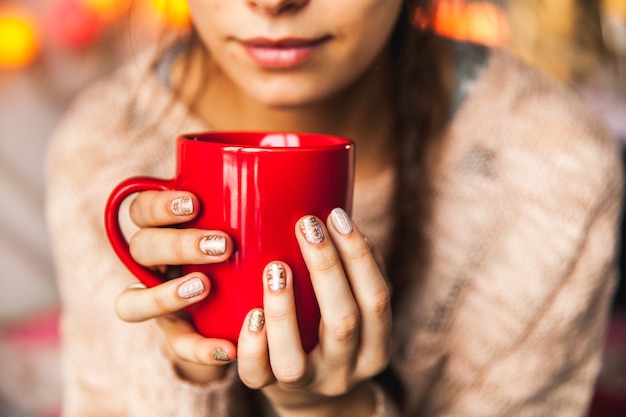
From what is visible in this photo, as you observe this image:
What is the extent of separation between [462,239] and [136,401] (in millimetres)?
527

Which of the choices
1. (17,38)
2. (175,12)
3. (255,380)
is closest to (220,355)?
(255,380)

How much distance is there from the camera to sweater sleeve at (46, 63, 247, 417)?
0.95 m

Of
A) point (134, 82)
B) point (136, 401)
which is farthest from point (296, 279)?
point (134, 82)

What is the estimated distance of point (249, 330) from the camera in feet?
1.84

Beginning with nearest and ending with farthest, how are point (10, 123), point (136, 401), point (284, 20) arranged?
1. point (284, 20)
2. point (136, 401)
3. point (10, 123)

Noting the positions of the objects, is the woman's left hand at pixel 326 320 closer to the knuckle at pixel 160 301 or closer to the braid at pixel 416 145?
the knuckle at pixel 160 301

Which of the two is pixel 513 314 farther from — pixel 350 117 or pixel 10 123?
pixel 10 123

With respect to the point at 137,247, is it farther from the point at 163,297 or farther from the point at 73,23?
the point at 73,23

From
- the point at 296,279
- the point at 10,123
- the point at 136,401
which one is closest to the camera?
the point at 296,279

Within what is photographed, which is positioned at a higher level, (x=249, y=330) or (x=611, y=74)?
(x=249, y=330)

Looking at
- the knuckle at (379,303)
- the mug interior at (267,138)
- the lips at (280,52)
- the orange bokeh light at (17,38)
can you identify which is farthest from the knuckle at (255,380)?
the orange bokeh light at (17,38)

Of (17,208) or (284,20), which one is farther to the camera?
(17,208)

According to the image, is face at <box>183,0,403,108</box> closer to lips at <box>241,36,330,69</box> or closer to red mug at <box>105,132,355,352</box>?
lips at <box>241,36,330,69</box>

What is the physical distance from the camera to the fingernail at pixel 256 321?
558 millimetres
